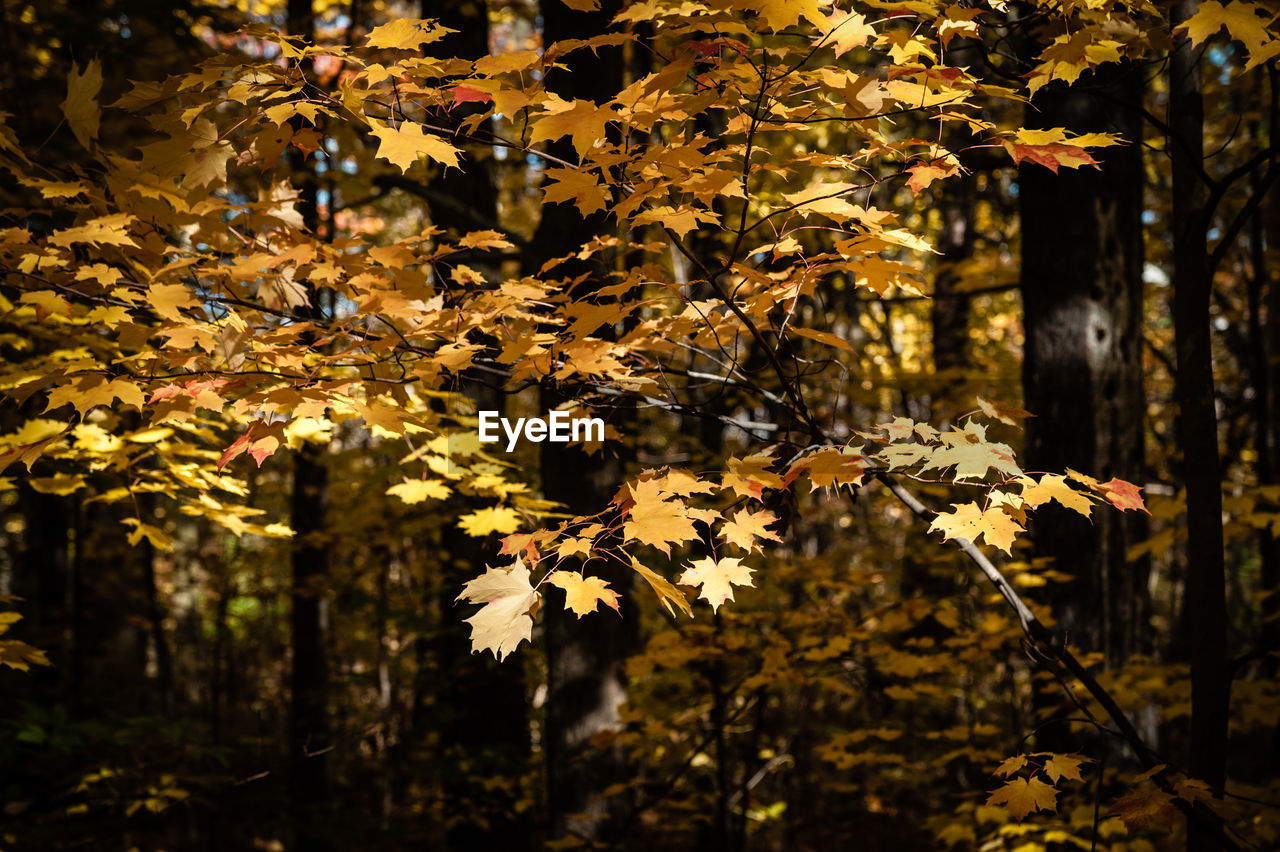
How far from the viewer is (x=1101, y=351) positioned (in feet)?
11.8

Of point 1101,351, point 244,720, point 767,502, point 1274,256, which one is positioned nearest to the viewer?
point 767,502

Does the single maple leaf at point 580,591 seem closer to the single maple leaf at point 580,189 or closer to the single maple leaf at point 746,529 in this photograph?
the single maple leaf at point 746,529

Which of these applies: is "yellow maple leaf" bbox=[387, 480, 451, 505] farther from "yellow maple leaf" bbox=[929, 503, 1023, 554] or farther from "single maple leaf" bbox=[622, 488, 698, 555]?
"yellow maple leaf" bbox=[929, 503, 1023, 554]

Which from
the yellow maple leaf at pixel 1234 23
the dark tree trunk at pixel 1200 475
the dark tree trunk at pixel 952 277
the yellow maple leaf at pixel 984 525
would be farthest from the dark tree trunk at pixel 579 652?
the dark tree trunk at pixel 952 277

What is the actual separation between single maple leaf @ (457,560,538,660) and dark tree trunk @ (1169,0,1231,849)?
6.56 ft

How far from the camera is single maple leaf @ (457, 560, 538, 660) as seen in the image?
1506 millimetres

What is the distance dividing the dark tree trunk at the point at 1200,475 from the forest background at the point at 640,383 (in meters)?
0.01

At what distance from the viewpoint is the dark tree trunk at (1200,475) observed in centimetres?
228

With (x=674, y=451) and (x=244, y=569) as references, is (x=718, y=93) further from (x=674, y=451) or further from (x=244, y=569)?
(x=244, y=569)

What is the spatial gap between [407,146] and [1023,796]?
2179mm

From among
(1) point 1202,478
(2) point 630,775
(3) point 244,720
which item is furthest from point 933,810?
(3) point 244,720

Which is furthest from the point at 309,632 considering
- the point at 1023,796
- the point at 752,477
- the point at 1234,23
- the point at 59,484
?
the point at 1234,23

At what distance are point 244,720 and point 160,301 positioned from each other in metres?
10.7

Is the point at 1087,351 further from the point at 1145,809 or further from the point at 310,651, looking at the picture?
the point at 310,651
